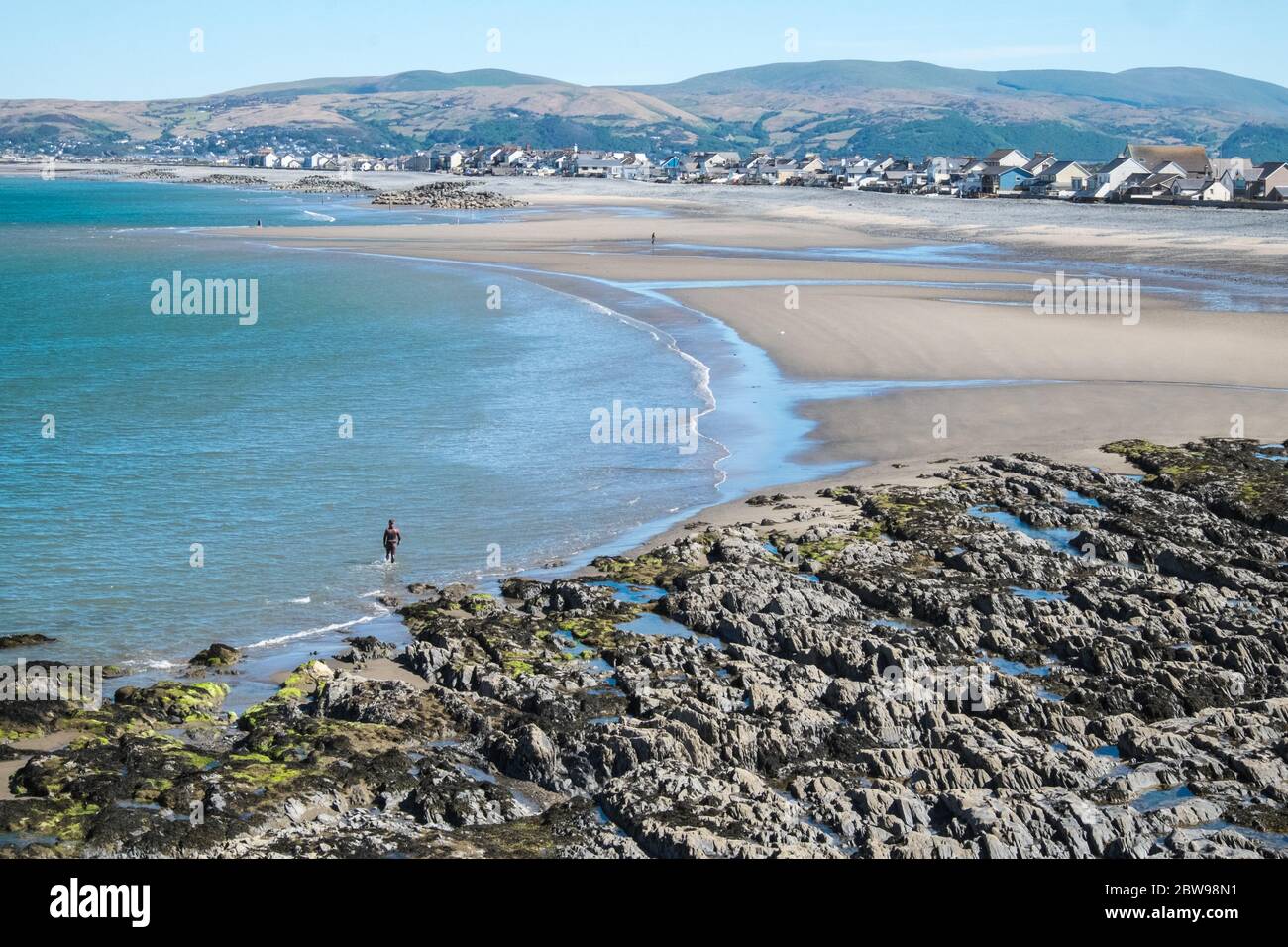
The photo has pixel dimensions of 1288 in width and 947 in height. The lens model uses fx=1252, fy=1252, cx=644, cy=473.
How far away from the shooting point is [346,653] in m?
14.9

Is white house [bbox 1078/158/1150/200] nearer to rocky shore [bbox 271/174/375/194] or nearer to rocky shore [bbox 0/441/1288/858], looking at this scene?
rocky shore [bbox 271/174/375/194]

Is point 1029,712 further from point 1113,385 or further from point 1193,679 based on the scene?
point 1113,385

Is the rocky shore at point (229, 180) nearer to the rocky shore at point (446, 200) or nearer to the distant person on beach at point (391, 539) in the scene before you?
the rocky shore at point (446, 200)

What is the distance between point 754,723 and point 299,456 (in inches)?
644

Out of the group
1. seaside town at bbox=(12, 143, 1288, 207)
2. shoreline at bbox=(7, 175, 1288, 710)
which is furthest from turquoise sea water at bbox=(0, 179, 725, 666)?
seaside town at bbox=(12, 143, 1288, 207)

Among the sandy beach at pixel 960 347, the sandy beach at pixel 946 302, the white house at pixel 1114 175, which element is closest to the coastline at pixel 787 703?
the sandy beach at pixel 960 347

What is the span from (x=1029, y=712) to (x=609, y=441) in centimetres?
1542

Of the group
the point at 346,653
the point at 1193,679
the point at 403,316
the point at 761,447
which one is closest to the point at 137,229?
the point at 403,316

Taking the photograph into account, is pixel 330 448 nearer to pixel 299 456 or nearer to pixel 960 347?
pixel 299 456

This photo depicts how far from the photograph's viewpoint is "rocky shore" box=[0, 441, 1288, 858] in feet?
34.2

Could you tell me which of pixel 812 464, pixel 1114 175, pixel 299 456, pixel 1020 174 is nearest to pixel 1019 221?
pixel 1114 175

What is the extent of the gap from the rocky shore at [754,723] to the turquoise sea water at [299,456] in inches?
88.5

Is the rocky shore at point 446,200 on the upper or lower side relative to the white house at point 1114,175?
lower

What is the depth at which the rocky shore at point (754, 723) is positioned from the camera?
10438 mm
